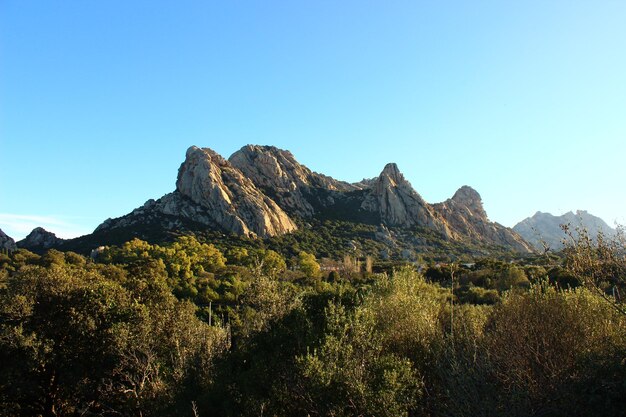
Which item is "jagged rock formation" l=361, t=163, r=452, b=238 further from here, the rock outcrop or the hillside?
the rock outcrop

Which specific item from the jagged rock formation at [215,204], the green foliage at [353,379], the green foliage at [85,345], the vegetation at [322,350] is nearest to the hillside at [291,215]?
the jagged rock formation at [215,204]

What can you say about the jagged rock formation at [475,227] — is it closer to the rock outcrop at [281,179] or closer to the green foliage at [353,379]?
the rock outcrop at [281,179]

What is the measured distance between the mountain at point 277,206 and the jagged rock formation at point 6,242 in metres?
19.6

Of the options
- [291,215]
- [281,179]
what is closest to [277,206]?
[291,215]

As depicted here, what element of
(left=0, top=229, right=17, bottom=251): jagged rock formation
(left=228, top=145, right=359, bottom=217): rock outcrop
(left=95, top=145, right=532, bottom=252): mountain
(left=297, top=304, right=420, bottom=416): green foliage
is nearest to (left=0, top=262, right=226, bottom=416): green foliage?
(left=297, top=304, right=420, bottom=416): green foliage

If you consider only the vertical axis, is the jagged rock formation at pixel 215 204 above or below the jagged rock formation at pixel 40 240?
above

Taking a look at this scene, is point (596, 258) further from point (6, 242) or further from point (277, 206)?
point (277, 206)

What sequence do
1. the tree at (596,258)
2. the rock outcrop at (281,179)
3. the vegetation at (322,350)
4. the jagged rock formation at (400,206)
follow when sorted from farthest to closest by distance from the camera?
the jagged rock formation at (400,206) < the rock outcrop at (281,179) < the vegetation at (322,350) < the tree at (596,258)

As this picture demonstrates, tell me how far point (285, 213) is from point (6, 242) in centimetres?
7304

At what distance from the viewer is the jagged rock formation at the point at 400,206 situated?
14150cm

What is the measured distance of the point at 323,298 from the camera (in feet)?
58.2

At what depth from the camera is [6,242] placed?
94.8 m

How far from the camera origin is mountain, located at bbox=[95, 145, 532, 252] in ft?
375

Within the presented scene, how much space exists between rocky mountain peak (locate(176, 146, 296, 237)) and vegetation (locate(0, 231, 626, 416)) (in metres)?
83.0
